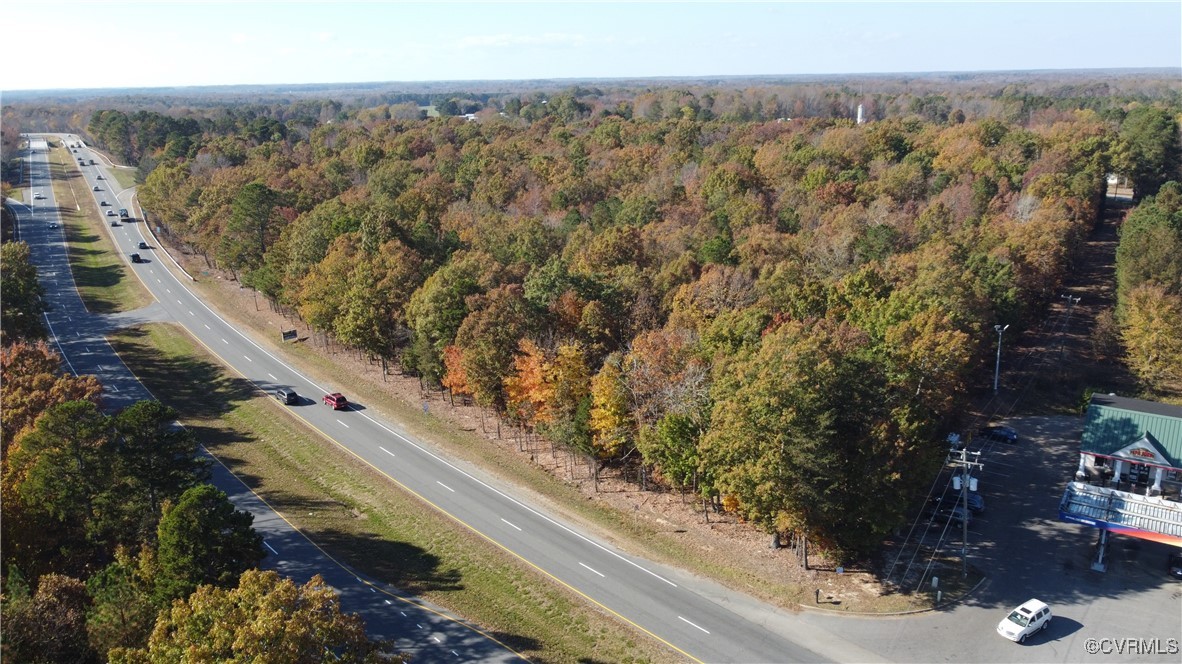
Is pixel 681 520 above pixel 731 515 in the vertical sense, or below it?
below

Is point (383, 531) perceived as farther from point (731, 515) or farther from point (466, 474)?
point (731, 515)

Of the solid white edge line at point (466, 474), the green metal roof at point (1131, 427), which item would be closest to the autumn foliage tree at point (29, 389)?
the solid white edge line at point (466, 474)

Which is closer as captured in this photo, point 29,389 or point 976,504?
point 29,389

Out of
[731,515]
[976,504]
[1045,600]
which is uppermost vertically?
[976,504]

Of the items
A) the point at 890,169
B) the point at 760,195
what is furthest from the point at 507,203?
the point at 890,169

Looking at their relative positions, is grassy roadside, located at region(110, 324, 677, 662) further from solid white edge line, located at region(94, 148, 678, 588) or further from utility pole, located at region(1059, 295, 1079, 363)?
utility pole, located at region(1059, 295, 1079, 363)

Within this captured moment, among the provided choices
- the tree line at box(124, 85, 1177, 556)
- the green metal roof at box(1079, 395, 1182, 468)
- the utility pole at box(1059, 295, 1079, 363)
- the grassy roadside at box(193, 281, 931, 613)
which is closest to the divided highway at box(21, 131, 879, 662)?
the grassy roadside at box(193, 281, 931, 613)

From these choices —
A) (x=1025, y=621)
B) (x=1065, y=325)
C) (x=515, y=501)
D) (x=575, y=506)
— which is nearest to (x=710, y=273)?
(x=575, y=506)
